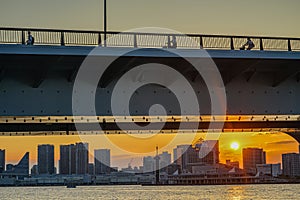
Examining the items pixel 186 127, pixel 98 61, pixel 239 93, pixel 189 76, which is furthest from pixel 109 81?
pixel 186 127

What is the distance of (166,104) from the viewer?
26359 mm

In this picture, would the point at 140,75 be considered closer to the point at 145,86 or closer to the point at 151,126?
the point at 145,86

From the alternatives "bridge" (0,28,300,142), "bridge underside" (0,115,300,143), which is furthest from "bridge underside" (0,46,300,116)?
"bridge underside" (0,115,300,143)

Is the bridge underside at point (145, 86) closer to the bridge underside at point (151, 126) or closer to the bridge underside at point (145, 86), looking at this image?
the bridge underside at point (145, 86)

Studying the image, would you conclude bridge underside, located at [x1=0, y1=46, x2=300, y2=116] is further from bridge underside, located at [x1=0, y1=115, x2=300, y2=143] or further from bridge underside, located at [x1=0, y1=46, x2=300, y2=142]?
bridge underside, located at [x1=0, y1=115, x2=300, y2=143]

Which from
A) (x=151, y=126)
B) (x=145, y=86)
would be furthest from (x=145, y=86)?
(x=151, y=126)

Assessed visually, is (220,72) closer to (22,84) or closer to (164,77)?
(164,77)

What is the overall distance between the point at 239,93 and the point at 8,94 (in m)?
9.46

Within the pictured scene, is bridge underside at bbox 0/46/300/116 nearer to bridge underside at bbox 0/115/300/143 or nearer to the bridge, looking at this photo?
the bridge

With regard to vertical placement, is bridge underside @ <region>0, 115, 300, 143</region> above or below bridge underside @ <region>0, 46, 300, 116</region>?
below

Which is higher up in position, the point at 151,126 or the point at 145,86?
the point at 145,86

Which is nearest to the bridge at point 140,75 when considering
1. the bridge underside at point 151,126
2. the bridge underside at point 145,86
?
the bridge underside at point 145,86

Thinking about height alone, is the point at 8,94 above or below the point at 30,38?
below

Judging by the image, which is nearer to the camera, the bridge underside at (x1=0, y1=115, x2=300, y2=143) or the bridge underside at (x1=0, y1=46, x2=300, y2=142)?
the bridge underside at (x1=0, y1=46, x2=300, y2=142)
